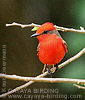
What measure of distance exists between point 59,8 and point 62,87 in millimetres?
341

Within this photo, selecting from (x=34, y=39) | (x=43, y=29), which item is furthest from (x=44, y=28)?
(x=34, y=39)

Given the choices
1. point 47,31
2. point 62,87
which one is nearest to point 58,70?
point 62,87

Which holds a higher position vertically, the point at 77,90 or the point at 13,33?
the point at 13,33

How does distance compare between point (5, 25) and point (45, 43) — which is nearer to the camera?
point (45, 43)

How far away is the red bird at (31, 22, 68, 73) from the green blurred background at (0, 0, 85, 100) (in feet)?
0.23

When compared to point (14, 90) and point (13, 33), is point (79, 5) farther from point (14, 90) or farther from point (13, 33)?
point (14, 90)

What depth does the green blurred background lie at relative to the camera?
2.65 ft

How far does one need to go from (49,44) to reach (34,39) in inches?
4.0

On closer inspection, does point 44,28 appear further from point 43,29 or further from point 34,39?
point 34,39

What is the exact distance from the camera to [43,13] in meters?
0.84

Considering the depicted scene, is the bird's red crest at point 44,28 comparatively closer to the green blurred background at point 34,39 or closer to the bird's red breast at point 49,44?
the bird's red breast at point 49,44

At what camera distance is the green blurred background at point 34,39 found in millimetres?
809

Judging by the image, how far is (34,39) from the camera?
0.79m

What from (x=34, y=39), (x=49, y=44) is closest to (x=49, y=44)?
(x=49, y=44)
